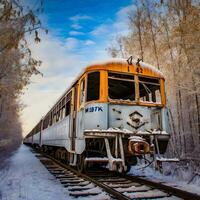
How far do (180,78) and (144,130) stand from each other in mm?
5995

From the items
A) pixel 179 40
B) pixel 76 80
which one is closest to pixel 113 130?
pixel 76 80

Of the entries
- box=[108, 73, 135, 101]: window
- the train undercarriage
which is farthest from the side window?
the train undercarriage

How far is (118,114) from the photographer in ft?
21.3

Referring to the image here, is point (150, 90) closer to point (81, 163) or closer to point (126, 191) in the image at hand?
point (81, 163)

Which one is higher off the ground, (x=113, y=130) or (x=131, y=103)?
(x=131, y=103)

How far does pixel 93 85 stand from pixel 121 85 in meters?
0.92

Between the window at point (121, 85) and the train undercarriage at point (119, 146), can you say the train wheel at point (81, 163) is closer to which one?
the train undercarriage at point (119, 146)

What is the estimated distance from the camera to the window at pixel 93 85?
6.73 m

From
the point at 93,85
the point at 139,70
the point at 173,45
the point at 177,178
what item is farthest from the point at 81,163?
the point at 173,45

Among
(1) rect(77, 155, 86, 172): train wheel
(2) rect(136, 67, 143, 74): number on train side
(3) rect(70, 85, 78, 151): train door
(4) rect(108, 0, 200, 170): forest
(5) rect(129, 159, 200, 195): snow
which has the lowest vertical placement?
(5) rect(129, 159, 200, 195): snow

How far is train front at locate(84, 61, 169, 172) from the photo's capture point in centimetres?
601

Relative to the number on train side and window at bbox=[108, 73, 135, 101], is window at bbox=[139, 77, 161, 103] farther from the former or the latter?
window at bbox=[108, 73, 135, 101]

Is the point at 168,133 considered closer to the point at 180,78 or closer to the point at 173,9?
the point at 180,78

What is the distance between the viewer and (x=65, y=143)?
27.5 ft
